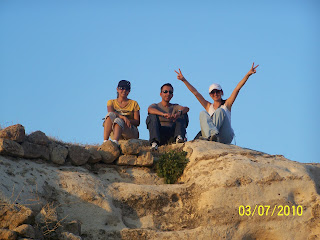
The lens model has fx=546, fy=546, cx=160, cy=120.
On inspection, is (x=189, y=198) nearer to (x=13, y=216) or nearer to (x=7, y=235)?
(x=13, y=216)

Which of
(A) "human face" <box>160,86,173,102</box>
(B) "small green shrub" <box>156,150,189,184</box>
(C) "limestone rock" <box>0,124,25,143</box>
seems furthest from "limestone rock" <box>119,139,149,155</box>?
(C) "limestone rock" <box>0,124,25,143</box>

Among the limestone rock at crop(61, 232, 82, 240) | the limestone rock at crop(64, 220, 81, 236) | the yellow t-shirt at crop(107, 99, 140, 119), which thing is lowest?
the limestone rock at crop(61, 232, 82, 240)

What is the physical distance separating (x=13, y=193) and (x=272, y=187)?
14.9ft

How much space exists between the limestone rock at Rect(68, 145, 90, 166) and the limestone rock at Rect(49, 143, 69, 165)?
0.12m

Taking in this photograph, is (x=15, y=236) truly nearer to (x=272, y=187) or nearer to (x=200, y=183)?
(x=200, y=183)

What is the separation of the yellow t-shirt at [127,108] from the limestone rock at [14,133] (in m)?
2.90

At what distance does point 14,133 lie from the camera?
962 cm

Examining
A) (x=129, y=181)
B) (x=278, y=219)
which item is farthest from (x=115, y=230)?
(x=278, y=219)

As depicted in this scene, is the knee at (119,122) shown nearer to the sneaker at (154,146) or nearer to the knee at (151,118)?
the knee at (151,118)

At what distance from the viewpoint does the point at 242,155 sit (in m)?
10.5

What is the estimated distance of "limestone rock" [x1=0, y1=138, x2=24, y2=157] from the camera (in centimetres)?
941

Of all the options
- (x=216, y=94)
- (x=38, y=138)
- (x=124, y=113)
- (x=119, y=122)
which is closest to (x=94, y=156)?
(x=38, y=138)

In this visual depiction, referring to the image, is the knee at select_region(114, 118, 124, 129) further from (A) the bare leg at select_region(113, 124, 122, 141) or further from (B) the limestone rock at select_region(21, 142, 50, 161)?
(B) the limestone rock at select_region(21, 142, 50, 161)

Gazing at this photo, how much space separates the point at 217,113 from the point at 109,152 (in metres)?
2.54
